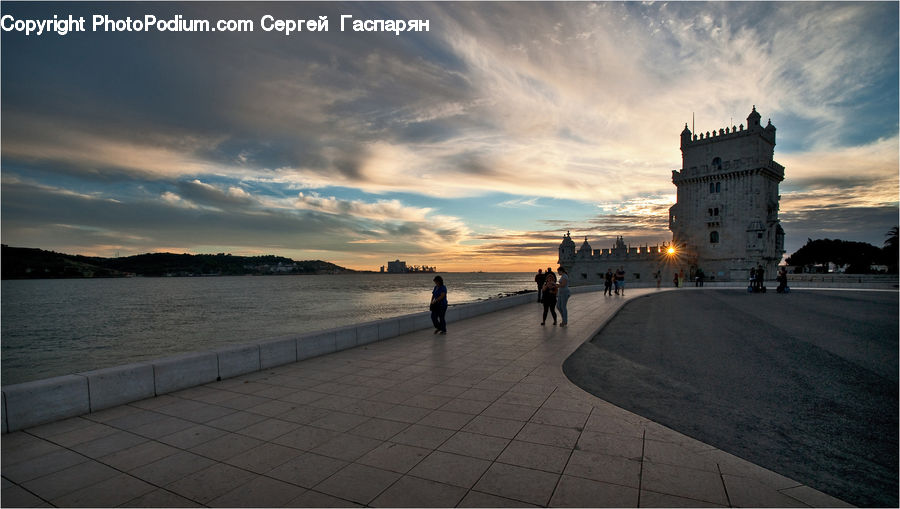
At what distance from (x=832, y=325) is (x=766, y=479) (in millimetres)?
14641

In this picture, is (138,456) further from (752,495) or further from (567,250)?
(567,250)

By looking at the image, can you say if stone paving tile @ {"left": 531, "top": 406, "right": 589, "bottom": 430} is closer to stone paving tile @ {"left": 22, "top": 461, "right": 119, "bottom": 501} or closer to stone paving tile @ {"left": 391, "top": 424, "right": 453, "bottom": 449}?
stone paving tile @ {"left": 391, "top": 424, "right": 453, "bottom": 449}

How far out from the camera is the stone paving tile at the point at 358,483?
329 cm

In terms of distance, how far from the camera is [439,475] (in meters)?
3.58

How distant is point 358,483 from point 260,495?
2.59 ft

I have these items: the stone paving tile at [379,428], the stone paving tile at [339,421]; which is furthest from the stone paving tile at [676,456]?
the stone paving tile at [339,421]

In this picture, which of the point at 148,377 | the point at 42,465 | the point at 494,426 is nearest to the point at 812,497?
the point at 494,426

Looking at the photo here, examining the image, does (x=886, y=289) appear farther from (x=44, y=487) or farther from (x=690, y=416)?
(x=44, y=487)

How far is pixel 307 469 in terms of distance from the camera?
3.70 metres

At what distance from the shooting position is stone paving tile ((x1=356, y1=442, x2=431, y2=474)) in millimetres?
3748

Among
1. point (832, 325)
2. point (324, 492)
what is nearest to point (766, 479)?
point (324, 492)

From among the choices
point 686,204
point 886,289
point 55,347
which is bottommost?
point 55,347

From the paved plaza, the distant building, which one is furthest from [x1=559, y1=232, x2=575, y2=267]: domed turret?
the paved plaza

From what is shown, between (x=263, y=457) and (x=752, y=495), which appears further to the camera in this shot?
(x=263, y=457)
